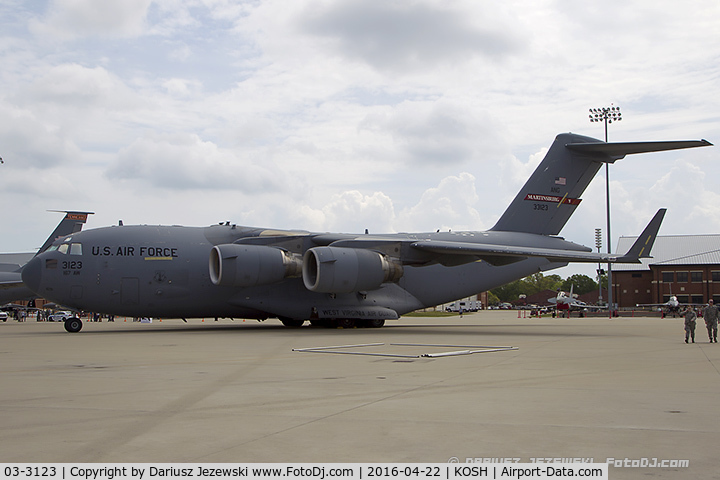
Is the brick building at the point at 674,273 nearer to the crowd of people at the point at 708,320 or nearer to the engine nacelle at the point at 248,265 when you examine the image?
the crowd of people at the point at 708,320

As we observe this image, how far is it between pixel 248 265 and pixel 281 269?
1.19 meters

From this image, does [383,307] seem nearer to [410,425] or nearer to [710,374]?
[710,374]

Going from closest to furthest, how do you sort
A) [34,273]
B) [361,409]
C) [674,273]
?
[361,409], [34,273], [674,273]

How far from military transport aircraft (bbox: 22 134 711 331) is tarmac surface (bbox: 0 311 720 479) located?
28.1 ft

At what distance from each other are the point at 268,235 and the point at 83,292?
629 cm

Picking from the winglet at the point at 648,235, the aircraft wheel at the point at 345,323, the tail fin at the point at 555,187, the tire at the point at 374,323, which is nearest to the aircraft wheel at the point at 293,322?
the aircraft wheel at the point at 345,323

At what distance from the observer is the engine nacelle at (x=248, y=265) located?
70.7 feet

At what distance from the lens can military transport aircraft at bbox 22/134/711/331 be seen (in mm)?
Answer: 21578

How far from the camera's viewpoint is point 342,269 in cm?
2189

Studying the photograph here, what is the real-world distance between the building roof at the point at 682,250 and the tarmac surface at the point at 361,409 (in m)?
70.7

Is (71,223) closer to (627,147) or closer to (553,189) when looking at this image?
(553,189)

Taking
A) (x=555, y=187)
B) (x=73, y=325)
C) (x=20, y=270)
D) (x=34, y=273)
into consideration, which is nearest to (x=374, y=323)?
(x=555, y=187)

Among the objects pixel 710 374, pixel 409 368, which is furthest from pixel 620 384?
pixel 409 368

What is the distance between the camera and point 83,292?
846 inches
